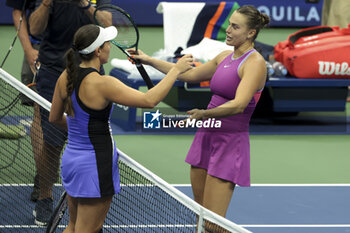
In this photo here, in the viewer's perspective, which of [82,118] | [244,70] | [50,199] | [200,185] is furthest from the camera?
[50,199]

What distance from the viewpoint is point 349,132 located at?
8.38 metres

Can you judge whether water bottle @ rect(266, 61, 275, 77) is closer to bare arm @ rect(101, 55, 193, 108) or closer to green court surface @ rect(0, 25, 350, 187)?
green court surface @ rect(0, 25, 350, 187)

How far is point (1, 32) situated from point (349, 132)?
657cm

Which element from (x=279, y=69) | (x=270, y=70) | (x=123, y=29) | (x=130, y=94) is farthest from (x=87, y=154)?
(x=279, y=69)

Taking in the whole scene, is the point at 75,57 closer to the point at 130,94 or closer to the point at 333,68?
the point at 130,94

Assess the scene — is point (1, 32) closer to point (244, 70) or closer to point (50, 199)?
point (50, 199)

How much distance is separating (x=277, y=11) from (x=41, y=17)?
891 cm

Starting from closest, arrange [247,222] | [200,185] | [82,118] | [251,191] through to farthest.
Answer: [82,118]
[200,185]
[247,222]
[251,191]

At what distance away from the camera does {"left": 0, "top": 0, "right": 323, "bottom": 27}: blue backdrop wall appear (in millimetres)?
12633

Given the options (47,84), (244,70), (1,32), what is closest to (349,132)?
(47,84)

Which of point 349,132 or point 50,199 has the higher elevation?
point 50,199

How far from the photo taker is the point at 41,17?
466 cm

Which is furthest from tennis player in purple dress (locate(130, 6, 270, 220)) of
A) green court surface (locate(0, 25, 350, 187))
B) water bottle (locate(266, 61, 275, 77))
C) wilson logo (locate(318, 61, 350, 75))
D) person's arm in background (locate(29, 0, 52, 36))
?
wilson logo (locate(318, 61, 350, 75))

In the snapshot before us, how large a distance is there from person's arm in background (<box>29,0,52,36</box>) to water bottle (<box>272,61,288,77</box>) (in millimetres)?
4264
